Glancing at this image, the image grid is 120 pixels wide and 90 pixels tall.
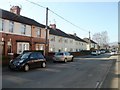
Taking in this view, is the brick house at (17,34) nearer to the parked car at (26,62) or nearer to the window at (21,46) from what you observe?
the window at (21,46)

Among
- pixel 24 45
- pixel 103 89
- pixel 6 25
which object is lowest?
pixel 103 89

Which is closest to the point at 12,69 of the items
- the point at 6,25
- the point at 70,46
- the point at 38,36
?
the point at 6,25

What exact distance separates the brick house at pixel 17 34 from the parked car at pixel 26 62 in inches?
383

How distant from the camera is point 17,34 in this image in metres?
33.8

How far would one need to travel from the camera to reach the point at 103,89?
10.9 metres

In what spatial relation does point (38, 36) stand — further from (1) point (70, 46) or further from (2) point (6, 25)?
(1) point (70, 46)

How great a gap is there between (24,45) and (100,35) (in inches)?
3554

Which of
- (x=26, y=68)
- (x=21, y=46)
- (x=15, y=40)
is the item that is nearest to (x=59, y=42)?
(x=21, y=46)

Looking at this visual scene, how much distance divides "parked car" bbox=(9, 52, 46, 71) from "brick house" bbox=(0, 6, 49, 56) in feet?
31.9

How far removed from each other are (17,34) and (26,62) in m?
15.3

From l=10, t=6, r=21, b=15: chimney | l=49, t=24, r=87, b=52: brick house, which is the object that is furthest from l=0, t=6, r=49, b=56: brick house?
l=49, t=24, r=87, b=52: brick house

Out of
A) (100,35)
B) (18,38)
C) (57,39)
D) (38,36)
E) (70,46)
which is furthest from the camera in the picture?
(100,35)

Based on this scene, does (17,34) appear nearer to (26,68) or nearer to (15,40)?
(15,40)

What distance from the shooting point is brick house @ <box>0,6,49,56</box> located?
100 ft
